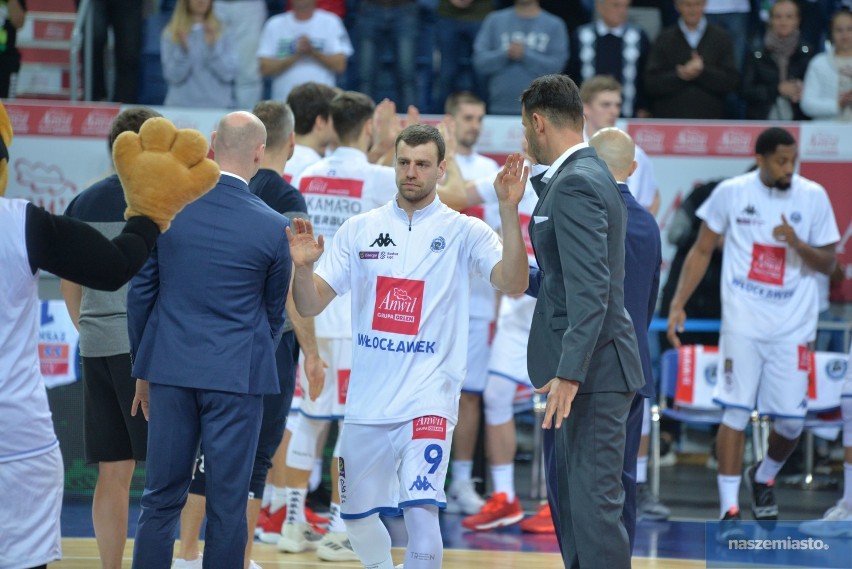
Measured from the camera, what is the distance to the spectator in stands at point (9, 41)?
1121 cm

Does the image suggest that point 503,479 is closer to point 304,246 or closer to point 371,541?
point 371,541

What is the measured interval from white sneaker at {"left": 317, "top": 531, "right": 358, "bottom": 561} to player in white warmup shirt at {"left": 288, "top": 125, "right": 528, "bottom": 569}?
1.57 m

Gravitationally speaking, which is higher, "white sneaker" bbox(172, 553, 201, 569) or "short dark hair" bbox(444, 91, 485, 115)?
"short dark hair" bbox(444, 91, 485, 115)

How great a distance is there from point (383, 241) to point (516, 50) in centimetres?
569

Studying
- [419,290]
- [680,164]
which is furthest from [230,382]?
[680,164]

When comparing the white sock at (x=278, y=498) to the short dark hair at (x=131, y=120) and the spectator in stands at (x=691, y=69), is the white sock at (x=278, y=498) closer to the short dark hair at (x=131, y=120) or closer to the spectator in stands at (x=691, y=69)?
the short dark hair at (x=131, y=120)

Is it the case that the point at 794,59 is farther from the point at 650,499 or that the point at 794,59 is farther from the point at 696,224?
the point at 650,499

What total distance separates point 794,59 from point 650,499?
15.3ft

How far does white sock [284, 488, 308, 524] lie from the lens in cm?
722

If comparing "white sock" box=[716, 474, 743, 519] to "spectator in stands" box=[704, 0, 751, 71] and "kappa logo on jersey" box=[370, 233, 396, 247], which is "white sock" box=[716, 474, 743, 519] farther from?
"spectator in stands" box=[704, 0, 751, 71]

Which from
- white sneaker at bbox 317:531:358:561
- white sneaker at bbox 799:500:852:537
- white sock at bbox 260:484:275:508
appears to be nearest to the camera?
white sneaker at bbox 799:500:852:537

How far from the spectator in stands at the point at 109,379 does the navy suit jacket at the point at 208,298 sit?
2.70 ft

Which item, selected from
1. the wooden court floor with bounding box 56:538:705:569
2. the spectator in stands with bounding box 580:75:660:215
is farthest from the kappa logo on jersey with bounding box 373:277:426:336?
the spectator in stands with bounding box 580:75:660:215

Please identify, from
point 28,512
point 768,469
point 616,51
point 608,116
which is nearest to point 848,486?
point 768,469
